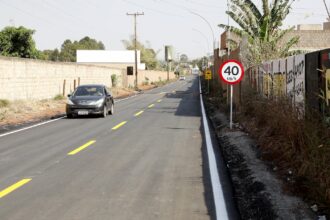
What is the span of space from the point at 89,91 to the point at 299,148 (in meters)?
15.0

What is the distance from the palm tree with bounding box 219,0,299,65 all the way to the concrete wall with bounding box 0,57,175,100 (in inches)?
484

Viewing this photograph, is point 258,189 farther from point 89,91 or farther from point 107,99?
point 89,91


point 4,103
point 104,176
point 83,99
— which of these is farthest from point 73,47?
point 104,176

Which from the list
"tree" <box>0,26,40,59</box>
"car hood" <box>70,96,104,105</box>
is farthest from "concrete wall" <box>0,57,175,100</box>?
"car hood" <box>70,96,104,105</box>

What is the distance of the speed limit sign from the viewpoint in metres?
15.1

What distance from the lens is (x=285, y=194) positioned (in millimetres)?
6574

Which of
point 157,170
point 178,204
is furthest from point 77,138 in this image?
point 178,204

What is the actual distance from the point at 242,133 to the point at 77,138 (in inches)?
186

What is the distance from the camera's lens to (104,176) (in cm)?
830

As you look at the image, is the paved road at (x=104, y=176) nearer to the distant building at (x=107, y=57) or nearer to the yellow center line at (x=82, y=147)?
the yellow center line at (x=82, y=147)

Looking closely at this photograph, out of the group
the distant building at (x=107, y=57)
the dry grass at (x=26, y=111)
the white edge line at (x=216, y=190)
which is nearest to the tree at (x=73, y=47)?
the distant building at (x=107, y=57)

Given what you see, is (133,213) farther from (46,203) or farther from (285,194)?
Answer: (285,194)

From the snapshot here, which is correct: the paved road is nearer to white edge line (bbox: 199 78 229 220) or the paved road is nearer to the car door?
white edge line (bbox: 199 78 229 220)

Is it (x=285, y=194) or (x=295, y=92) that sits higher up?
(x=295, y=92)
